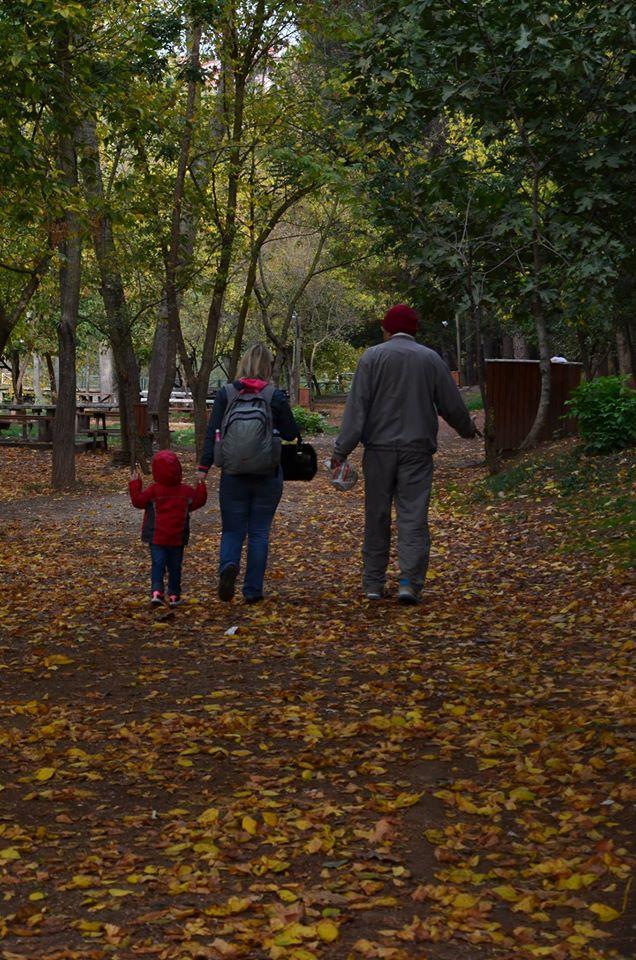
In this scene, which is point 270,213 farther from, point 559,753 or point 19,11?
point 559,753

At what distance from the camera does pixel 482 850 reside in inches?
161

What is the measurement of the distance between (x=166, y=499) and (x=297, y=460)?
98 cm

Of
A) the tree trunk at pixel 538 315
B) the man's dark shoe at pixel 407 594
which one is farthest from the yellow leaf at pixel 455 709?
Result: the tree trunk at pixel 538 315

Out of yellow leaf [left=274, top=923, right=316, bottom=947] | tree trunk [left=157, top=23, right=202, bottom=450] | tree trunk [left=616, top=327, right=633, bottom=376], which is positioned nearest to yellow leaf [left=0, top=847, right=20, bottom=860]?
yellow leaf [left=274, top=923, right=316, bottom=947]

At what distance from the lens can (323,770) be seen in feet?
16.4

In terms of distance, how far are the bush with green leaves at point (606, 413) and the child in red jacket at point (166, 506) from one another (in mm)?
8123

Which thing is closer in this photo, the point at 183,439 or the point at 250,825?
the point at 250,825

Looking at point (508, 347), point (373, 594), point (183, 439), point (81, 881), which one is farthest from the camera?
point (508, 347)

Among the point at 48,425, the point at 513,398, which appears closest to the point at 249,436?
the point at 513,398

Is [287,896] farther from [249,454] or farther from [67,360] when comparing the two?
[67,360]

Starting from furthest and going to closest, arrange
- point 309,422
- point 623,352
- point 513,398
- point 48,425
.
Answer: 1. point 309,422
2. point 48,425
3. point 623,352
4. point 513,398

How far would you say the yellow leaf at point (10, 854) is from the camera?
4.09 m

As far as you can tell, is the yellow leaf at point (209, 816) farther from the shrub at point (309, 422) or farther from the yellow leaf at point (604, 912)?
the shrub at point (309, 422)

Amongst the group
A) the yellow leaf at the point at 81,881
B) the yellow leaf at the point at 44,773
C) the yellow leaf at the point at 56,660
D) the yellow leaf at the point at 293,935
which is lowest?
the yellow leaf at the point at 56,660
